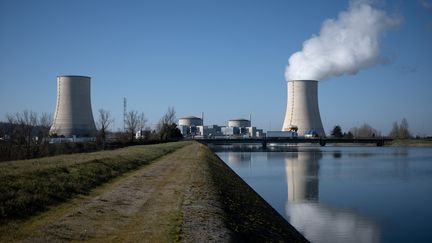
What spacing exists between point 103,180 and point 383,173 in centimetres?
1604

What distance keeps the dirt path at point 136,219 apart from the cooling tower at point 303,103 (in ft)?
129

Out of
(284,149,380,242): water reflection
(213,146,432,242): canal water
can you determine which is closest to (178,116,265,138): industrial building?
(213,146,432,242): canal water

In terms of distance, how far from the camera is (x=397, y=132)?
90.8 metres

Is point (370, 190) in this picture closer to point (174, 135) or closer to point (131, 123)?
point (131, 123)

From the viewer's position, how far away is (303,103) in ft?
160

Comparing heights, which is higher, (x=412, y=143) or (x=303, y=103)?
(x=303, y=103)

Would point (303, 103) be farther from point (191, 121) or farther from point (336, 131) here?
point (191, 121)

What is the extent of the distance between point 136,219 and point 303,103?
4337 centimetres

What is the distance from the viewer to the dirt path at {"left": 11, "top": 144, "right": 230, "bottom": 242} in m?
5.63

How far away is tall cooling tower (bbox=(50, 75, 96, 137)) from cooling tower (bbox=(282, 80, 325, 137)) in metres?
21.6

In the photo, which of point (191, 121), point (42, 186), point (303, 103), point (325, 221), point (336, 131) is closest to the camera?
point (42, 186)

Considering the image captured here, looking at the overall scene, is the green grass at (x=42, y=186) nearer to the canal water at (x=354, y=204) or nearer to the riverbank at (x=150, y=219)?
the riverbank at (x=150, y=219)

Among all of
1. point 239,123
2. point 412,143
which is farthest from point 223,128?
point 412,143

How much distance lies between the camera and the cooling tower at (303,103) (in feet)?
158
